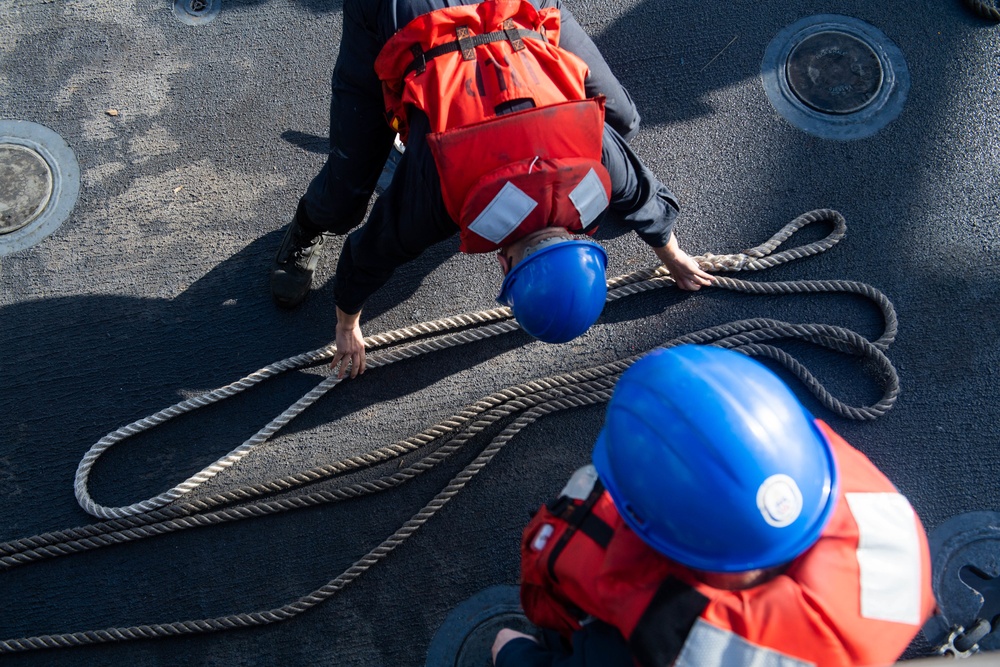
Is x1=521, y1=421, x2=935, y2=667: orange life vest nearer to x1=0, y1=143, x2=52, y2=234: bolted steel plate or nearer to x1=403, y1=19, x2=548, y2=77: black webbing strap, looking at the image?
x1=403, y1=19, x2=548, y2=77: black webbing strap

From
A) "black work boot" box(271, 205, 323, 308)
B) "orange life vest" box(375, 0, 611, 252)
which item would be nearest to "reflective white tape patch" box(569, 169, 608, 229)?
"orange life vest" box(375, 0, 611, 252)

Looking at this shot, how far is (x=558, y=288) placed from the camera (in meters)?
1.99

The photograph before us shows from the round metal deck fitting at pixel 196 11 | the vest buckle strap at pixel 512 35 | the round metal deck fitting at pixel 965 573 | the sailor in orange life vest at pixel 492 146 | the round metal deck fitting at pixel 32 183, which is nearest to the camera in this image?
the sailor in orange life vest at pixel 492 146

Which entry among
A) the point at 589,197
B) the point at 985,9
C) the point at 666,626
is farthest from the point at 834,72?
the point at 666,626

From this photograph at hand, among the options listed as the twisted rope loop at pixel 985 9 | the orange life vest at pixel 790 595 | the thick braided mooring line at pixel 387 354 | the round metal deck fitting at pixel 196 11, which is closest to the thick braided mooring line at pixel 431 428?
the thick braided mooring line at pixel 387 354

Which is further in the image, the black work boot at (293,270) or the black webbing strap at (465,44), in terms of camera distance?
the black work boot at (293,270)

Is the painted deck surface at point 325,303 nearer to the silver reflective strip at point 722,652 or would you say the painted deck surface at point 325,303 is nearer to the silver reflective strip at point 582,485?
the silver reflective strip at point 582,485

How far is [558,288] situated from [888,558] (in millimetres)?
1005

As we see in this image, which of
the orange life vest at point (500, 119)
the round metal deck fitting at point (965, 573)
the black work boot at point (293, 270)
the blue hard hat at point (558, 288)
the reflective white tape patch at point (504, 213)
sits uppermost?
the orange life vest at point (500, 119)

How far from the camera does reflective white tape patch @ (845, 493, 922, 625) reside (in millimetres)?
1460

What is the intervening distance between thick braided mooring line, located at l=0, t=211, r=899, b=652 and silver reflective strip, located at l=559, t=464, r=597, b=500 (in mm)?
781

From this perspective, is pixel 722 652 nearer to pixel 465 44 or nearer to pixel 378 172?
pixel 465 44

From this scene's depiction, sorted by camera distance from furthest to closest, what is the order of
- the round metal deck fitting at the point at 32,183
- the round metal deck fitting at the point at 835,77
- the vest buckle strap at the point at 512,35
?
the round metal deck fitting at the point at 835,77 < the round metal deck fitting at the point at 32,183 < the vest buckle strap at the point at 512,35

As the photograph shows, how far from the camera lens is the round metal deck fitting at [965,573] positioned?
92.0 inches
